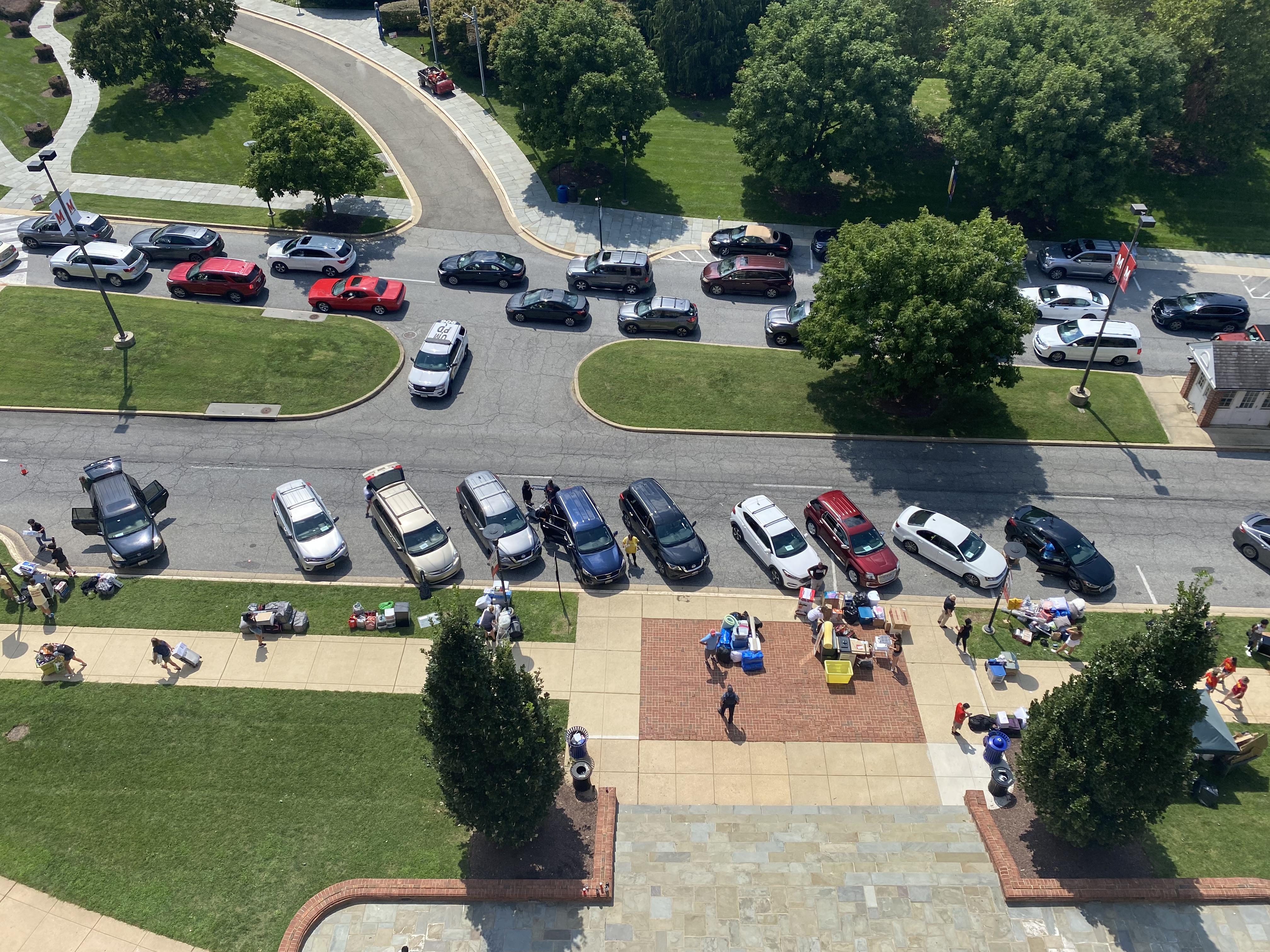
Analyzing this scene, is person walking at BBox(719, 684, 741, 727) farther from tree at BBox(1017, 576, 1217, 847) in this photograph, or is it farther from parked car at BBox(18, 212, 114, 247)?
parked car at BBox(18, 212, 114, 247)

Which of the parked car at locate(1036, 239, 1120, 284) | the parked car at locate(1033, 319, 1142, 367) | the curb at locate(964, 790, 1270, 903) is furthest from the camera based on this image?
the parked car at locate(1036, 239, 1120, 284)

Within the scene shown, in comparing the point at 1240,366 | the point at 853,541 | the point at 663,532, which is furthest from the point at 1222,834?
the point at 1240,366

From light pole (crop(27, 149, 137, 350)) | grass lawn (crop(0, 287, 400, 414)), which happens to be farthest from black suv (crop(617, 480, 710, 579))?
light pole (crop(27, 149, 137, 350))

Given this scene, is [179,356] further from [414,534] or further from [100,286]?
[414,534]

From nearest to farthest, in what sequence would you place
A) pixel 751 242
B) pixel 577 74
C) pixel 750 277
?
pixel 750 277 → pixel 751 242 → pixel 577 74

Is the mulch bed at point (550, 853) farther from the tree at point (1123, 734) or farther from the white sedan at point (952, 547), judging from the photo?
the white sedan at point (952, 547)

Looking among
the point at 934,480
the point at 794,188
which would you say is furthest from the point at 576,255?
the point at 934,480
